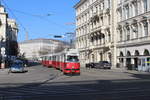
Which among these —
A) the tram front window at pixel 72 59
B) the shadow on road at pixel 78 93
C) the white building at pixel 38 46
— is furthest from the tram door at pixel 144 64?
the white building at pixel 38 46

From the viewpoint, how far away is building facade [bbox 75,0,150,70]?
54.7 metres

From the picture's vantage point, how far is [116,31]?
222 feet

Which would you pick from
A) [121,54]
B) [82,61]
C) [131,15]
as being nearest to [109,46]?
[121,54]

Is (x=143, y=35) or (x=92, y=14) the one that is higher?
(x=92, y=14)

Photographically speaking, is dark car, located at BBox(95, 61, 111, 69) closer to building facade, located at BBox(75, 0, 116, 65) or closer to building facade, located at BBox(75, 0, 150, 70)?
building facade, located at BBox(75, 0, 150, 70)

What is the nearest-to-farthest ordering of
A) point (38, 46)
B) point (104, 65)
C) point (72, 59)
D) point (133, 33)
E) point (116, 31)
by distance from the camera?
point (72, 59) → point (133, 33) → point (104, 65) → point (116, 31) → point (38, 46)

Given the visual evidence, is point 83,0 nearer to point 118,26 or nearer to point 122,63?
point 118,26

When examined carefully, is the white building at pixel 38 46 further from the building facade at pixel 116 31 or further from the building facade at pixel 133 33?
the building facade at pixel 133 33

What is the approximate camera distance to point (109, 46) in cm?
7044

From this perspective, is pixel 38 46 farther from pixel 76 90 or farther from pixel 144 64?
pixel 76 90

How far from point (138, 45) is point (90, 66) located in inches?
703

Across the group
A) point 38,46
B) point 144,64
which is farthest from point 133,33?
point 38,46

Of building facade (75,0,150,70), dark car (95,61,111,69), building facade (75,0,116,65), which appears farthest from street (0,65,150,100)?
building facade (75,0,116,65)

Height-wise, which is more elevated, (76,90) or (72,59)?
(72,59)
